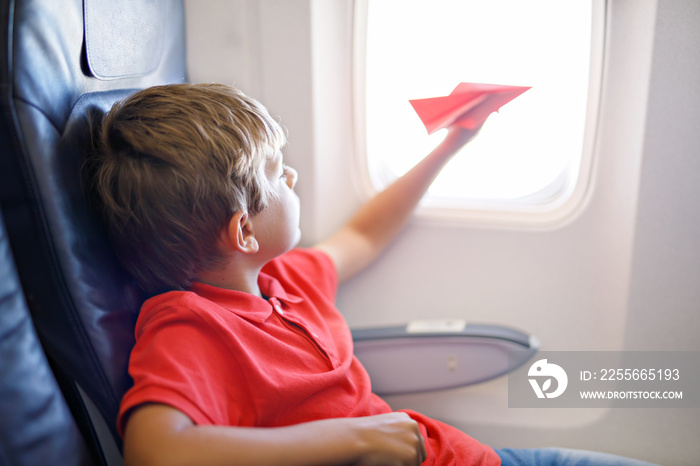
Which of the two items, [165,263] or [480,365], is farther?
[480,365]

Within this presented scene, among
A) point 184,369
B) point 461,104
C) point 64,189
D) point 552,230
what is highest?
point 461,104

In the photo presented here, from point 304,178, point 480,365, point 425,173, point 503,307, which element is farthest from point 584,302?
point 304,178

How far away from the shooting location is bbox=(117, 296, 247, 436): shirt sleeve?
0.75 meters

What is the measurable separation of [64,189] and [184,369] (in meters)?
0.35

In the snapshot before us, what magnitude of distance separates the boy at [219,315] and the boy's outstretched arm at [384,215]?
0.31m

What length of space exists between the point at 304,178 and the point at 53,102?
2.40 feet

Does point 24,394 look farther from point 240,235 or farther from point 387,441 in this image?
point 387,441

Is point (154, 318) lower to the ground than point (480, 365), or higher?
higher

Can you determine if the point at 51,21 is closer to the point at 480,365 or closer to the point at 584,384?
the point at 480,365

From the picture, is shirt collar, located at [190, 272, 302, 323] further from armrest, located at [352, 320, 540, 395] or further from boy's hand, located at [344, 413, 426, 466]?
armrest, located at [352, 320, 540, 395]

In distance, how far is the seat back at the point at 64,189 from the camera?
0.75 meters

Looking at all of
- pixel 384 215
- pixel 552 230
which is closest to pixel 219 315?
pixel 384 215

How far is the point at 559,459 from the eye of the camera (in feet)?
3.73

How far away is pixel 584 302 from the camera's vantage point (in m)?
1.44
